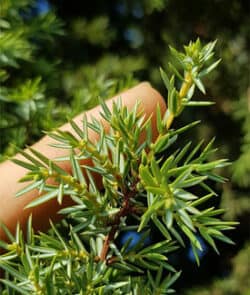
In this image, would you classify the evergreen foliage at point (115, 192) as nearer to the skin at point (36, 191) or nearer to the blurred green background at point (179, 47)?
the skin at point (36, 191)

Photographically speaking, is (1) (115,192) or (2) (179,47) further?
(2) (179,47)

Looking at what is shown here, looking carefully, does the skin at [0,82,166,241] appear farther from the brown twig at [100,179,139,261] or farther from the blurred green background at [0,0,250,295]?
the blurred green background at [0,0,250,295]

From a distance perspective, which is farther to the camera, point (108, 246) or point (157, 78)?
point (157, 78)

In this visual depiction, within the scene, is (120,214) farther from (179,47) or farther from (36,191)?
(179,47)

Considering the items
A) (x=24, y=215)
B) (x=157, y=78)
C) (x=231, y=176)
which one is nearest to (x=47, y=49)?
(x=157, y=78)

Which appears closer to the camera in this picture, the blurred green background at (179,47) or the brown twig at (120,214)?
the brown twig at (120,214)

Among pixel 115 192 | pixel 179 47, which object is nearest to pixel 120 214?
pixel 115 192

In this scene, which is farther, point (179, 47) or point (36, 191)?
point (179, 47)

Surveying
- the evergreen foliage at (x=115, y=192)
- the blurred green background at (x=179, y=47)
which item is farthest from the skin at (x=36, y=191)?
the blurred green background at (x=179, y=47)

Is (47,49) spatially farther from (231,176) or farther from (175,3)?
(231,176)

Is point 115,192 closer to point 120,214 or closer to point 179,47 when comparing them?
point 120,214

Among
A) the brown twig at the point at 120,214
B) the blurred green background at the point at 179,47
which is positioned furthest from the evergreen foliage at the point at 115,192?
the blurred green background at the point at 179,47
